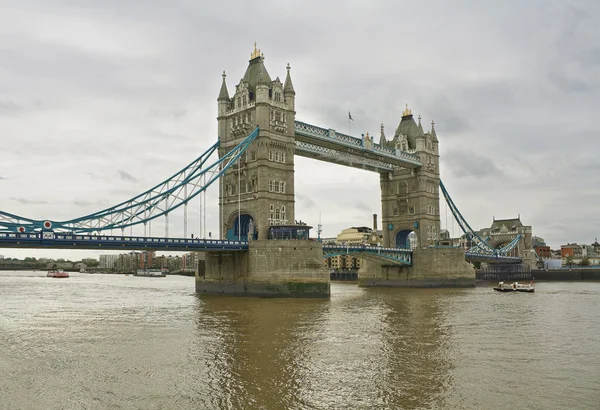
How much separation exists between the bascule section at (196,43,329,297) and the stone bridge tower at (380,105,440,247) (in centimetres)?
3431

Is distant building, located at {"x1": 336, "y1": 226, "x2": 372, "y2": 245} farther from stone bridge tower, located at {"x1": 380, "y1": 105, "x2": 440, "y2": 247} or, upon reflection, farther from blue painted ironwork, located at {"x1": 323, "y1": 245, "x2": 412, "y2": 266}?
blue painted ironwork, located at {"x1": 323, "y1": 245, "x2": 412, "y2": 266}

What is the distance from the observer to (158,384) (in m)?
18.4

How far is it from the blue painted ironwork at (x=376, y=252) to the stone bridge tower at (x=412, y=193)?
305 inches

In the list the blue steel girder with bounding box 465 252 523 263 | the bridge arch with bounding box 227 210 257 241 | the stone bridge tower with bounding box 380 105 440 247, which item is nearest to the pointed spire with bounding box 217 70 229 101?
the bridge arch with bounding box 227 210 257 241

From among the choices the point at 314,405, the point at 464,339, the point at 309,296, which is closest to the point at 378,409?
the point at 314,405

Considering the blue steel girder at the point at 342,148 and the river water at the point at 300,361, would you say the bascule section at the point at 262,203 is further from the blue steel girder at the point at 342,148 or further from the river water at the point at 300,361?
the river water at the point at 300,361

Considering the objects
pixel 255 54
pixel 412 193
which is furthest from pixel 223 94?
pixel 412 193

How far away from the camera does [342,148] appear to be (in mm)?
77125

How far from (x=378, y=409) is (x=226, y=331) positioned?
1660cm

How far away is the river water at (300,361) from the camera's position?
16703mm

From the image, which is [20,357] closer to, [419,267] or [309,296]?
[309,296]

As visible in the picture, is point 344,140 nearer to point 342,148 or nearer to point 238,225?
point 342,148

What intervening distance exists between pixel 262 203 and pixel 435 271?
35.6 meters

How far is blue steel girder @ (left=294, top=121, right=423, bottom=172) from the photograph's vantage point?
71.2 m
